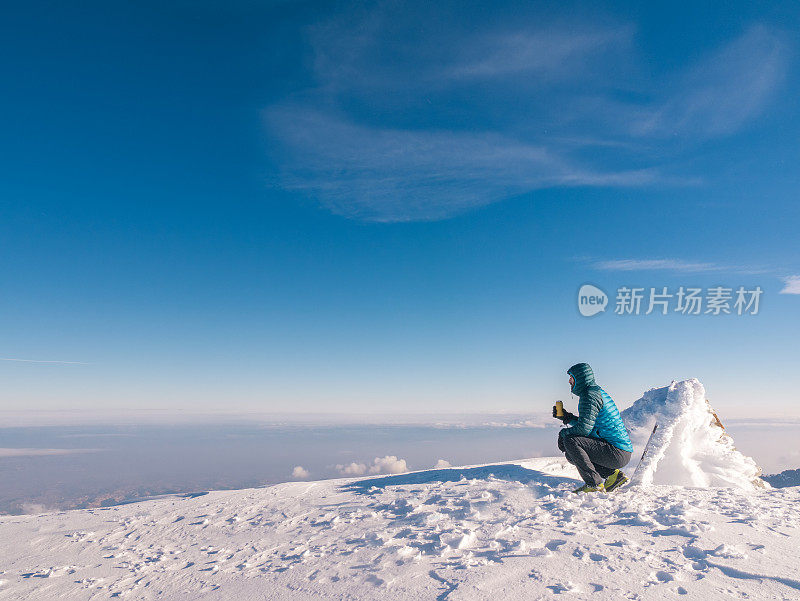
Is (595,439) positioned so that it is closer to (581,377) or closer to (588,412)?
(588,412)

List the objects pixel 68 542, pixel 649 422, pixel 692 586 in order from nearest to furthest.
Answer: pixel 692 586 < pixel 68 542 < pixel 649 422

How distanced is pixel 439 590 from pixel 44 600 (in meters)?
5.48

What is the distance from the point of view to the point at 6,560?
771 cm

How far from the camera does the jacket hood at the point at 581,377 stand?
7.99m

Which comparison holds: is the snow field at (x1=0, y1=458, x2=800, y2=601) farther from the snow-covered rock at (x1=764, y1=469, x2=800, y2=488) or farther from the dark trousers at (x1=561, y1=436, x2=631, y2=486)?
the snow-covered rock at (x1=764, y1=469, x2=800, y2=488)

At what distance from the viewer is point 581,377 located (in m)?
8.04

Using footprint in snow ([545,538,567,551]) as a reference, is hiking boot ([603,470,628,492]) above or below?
above

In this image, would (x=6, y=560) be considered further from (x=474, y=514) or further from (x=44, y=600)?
(x=474, y=514)

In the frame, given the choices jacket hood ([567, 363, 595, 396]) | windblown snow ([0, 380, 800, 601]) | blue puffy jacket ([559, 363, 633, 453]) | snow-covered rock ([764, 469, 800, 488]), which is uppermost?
jacket hood ([567, 363, 595, 396])

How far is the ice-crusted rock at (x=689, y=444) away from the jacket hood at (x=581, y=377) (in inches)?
114

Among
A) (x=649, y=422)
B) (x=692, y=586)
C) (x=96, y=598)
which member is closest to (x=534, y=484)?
(x=692, y=586)

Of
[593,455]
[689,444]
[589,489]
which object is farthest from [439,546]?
[689,444]

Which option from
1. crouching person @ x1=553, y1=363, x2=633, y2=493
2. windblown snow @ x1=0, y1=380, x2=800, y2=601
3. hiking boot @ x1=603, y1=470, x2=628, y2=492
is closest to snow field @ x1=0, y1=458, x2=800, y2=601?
windblown snow @ x1=0, y1=380, x2=800, y2=601

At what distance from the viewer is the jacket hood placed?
7992mm
